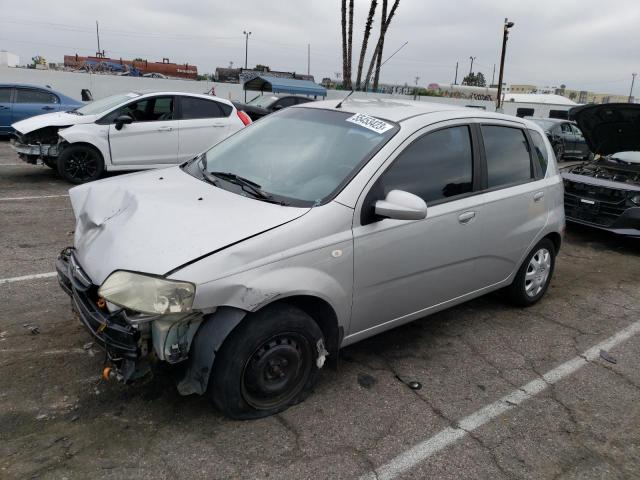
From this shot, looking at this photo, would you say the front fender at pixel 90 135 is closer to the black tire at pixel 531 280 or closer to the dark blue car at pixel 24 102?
the dark blue car at pixel 24 102

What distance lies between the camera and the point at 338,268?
9.39 ft

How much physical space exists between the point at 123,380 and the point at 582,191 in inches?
265

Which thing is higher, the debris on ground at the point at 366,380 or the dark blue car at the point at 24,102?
the dark blue car at the point at 24,102

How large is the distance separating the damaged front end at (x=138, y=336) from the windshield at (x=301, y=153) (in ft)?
3.11

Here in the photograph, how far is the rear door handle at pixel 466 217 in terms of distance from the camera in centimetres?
350

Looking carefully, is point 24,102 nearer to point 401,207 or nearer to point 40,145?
point 40,145

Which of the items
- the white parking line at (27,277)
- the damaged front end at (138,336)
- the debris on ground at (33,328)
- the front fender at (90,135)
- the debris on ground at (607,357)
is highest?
the front fender at (90,135)

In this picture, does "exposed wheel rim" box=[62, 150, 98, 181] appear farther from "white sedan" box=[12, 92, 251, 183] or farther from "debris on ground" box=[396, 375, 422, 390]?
"debris on ground" box=[396, 375, 422, 390]

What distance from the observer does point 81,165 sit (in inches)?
332

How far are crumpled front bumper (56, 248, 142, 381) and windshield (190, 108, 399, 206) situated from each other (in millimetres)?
1097

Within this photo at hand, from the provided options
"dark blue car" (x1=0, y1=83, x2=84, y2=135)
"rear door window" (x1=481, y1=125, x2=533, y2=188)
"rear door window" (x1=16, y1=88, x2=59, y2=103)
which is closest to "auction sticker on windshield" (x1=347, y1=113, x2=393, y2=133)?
"rear door window" (x1=481, y1=125, x2=533, y2=188)

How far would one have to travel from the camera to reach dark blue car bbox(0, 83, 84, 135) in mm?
12000

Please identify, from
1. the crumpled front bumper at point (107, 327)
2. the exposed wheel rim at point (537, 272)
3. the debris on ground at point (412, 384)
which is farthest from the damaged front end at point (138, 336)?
the exposed wheel rim at point (537, 272)

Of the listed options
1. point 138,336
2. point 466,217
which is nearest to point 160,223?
point 138,336
